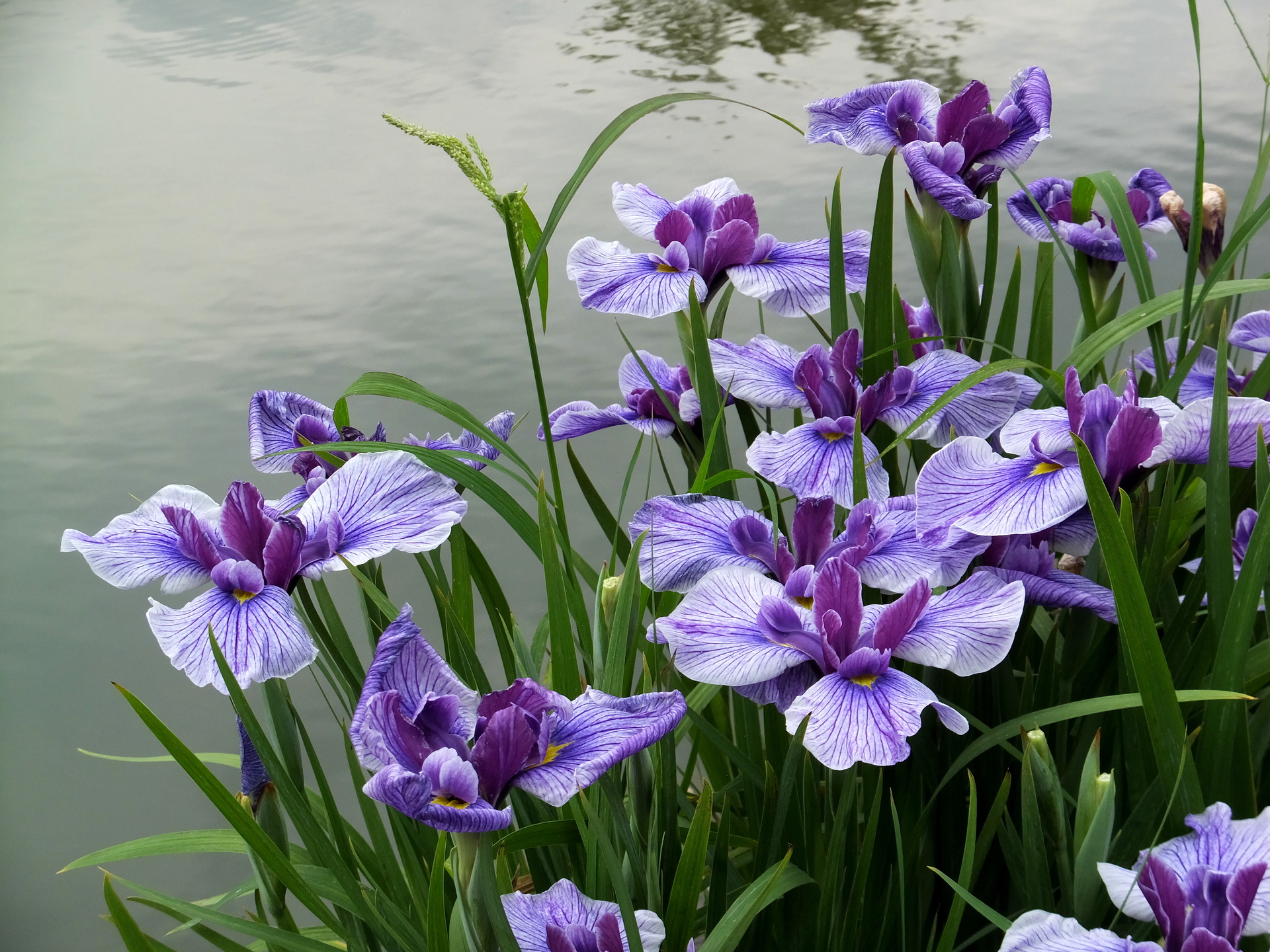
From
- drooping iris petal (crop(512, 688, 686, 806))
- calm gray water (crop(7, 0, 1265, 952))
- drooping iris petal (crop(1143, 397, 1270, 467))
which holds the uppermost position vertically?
drooping iris petal (crop(1143, 397, 1270, 467))

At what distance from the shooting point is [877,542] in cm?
41

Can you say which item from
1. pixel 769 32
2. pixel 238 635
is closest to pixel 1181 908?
pixel 238 635

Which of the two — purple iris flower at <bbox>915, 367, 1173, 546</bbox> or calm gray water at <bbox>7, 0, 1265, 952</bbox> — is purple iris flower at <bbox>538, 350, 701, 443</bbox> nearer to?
purple iris flower at <bbox>915, 367, 1173, 546</bbox>

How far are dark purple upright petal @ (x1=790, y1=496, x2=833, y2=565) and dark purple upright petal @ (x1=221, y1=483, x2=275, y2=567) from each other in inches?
9.1

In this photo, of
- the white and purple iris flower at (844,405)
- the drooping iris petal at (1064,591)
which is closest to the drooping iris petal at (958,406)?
the white and purple iris flower at (844,405)

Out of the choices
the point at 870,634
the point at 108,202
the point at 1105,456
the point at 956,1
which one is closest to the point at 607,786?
Answer: the point at 870,634

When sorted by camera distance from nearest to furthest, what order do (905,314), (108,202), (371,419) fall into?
(905,314) → (371,419) → (108,202)

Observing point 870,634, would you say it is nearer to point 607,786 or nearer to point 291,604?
point 607,786

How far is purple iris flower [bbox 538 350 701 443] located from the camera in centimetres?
58

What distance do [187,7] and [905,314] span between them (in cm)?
393

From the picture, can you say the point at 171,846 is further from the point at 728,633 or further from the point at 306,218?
the point at 306,218

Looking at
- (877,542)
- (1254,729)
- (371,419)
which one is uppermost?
(877,542)

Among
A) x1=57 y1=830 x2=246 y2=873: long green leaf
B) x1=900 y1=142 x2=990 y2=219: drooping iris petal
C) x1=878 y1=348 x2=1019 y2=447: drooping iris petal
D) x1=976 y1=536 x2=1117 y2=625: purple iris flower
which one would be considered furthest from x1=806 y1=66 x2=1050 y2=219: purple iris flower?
x1=57 y1=830 x2=246 y2=873: long green leaf

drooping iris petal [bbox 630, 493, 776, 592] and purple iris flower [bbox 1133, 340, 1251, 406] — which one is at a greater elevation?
purple iris flower [bbox 1133, 340, 1251, 406]
